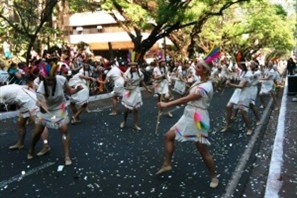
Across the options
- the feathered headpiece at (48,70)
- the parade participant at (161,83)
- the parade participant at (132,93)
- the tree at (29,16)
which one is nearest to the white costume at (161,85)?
the parade participant at (161,83)

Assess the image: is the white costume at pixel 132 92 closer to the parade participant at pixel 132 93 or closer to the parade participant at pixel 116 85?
the parade participant at pixel 132 93

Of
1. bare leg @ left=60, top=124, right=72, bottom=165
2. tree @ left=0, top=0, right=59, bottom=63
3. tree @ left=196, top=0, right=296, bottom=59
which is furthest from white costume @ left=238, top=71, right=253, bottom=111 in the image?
tree @ left=196, top=0, right=296, bottom=59

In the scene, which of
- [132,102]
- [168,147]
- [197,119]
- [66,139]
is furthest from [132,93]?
[197,119]

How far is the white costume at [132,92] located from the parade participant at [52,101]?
3611 mm

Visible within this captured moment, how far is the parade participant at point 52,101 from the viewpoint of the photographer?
7.18 m

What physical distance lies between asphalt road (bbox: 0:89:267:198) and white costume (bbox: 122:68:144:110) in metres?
0.60

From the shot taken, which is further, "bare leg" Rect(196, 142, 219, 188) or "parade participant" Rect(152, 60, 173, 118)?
"parade participant" Rect(152, 60, 173, 118)

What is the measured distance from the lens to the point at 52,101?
738cm

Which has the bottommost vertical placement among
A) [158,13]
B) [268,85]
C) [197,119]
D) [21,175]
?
[21,175]

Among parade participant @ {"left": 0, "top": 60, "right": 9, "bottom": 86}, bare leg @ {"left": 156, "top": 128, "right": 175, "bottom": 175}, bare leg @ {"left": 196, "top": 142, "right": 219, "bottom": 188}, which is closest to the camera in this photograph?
bare leg @ {"left": 196, "top": 142, "right": 219, "bottom": 188}

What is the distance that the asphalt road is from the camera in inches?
241

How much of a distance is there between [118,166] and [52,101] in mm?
1482

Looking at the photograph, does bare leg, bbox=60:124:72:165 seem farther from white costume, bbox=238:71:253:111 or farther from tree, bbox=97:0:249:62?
tree, bbox=97:0:249:62

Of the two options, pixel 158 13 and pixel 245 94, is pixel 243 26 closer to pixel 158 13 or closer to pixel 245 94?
pixel 158 13
